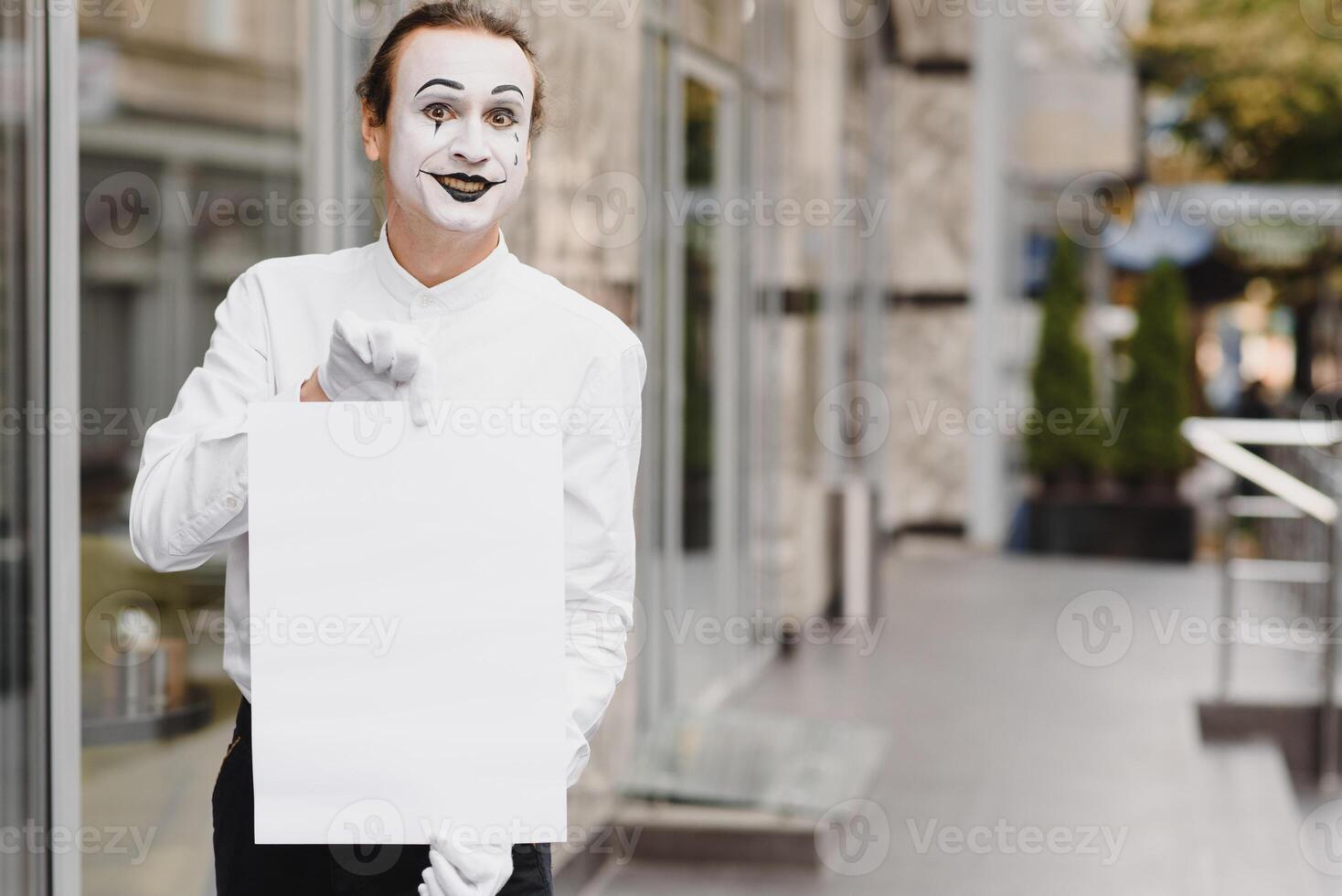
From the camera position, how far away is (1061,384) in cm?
1164

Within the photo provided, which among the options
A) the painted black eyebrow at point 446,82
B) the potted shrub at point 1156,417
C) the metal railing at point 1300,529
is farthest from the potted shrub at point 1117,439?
the painted black eyebrow at point 446,82

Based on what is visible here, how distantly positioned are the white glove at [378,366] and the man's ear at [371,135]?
0.97 ft

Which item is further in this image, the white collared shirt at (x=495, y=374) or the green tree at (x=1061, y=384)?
the green tree at (x=1061, y=384)

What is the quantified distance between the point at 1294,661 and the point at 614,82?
4.55 meters

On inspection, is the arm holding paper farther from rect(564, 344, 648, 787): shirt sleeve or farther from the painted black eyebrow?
the painted black eyebrow

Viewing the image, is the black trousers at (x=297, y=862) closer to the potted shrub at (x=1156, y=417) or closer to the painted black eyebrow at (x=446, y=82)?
the painted black eyebrow at (x=446, y=82)

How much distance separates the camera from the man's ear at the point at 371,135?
1630 mm

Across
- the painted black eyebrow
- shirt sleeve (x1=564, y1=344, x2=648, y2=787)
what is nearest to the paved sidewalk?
shirt sleeve (x1=564, y1=344, x2=648, y2=787)

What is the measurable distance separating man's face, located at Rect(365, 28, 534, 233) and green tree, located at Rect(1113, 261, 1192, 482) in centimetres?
1025

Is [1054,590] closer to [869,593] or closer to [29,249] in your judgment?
[869,593]

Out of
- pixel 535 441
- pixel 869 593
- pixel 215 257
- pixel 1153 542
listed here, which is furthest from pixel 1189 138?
pixel 535 441

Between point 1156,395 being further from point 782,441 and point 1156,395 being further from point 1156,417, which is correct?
point 782,441

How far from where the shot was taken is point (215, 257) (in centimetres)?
319

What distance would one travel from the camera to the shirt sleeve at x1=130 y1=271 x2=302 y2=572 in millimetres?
1448
